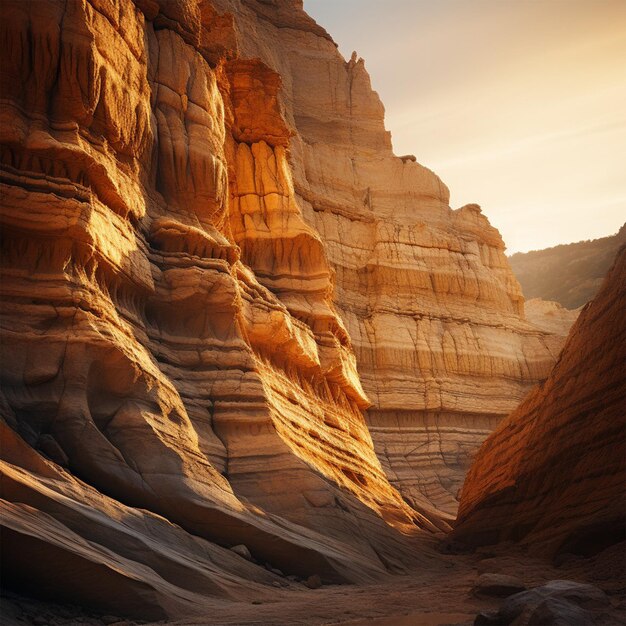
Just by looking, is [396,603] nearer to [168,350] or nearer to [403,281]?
[168,350]

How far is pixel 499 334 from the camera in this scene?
41.8 meters

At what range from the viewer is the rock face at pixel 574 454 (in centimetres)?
1486

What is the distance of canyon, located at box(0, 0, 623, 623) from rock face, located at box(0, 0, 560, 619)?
1.8 inches

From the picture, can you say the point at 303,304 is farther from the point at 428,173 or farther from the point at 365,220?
the point at 428,173

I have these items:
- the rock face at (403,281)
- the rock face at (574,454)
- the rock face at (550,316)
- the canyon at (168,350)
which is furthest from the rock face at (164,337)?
the rock face at (550,316)

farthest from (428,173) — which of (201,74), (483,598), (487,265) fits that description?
(483,598)

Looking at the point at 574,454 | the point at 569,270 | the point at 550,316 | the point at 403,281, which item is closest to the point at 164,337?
the point at 574,454

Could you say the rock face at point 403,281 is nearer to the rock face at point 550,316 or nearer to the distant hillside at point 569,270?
the rock face at point 550,316

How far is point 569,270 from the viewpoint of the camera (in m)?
78.3

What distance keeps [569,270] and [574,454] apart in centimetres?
6488

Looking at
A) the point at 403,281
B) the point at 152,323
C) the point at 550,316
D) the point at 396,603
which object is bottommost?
the point at 396,603

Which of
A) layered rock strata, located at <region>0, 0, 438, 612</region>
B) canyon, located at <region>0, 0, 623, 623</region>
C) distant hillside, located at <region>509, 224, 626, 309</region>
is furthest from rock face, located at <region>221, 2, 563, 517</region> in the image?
distant hillside, located at <region>509, 224, 626, 309</region>

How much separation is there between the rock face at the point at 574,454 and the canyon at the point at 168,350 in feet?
1.30

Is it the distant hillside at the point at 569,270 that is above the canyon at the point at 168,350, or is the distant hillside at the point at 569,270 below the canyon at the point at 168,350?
above
